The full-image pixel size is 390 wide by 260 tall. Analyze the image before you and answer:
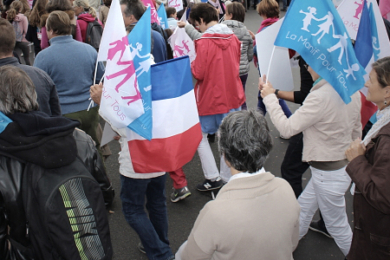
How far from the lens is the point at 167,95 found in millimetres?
2324

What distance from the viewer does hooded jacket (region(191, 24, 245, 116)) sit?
343 centimetres

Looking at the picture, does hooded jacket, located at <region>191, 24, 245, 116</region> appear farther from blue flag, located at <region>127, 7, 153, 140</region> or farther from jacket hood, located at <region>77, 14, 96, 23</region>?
jacket hood, located at <region>77, 14, 96, 23</region>

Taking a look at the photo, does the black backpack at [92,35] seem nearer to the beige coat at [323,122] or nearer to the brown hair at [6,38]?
the brown hair at [6,38]

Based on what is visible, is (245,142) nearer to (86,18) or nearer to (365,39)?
(365,39)

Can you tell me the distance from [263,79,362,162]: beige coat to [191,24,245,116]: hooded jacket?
103 cm

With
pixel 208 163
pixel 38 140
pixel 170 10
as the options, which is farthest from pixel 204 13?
pixel 170 10

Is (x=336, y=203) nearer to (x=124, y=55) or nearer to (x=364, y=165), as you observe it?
(x=364, y=165)

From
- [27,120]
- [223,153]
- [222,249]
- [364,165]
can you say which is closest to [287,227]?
[222,249]

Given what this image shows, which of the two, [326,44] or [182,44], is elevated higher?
[326,44]

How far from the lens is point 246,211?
1.43m

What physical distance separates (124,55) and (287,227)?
4.30 feet

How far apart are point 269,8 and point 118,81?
321 cm

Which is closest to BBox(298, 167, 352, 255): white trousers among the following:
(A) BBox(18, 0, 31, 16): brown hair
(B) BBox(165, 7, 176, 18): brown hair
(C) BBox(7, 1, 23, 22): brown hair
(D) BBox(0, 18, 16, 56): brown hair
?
(D) BBox(0, 18, 16, 56): brown hair

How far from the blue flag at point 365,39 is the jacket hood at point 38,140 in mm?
2227
